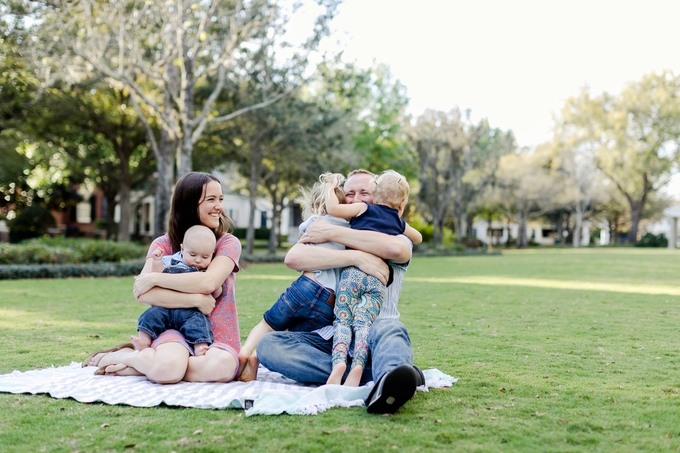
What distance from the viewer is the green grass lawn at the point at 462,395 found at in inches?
119

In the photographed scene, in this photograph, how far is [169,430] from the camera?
3164mm

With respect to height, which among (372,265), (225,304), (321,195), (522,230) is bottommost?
(225,304)

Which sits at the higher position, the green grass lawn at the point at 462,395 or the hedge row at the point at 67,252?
the hedge row at the point at 67,252

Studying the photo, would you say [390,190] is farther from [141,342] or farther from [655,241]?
[655,241]

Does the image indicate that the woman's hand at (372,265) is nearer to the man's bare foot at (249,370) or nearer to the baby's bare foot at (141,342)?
the man's bare foot at (249,370)

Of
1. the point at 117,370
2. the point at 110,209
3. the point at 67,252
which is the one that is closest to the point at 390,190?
the point at 117,370

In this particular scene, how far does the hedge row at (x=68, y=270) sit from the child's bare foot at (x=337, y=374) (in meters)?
12.0

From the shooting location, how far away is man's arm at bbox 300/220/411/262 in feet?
14.1

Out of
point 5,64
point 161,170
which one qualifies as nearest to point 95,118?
point 5,64

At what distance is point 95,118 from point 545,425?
2263 cm

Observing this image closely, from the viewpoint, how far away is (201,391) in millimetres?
3947

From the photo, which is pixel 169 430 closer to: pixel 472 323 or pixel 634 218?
pixel 472 323

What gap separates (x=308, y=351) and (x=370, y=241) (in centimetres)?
84

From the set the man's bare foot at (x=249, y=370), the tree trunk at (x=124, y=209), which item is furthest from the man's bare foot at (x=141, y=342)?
the tree trunk at (x=124, y=209)
